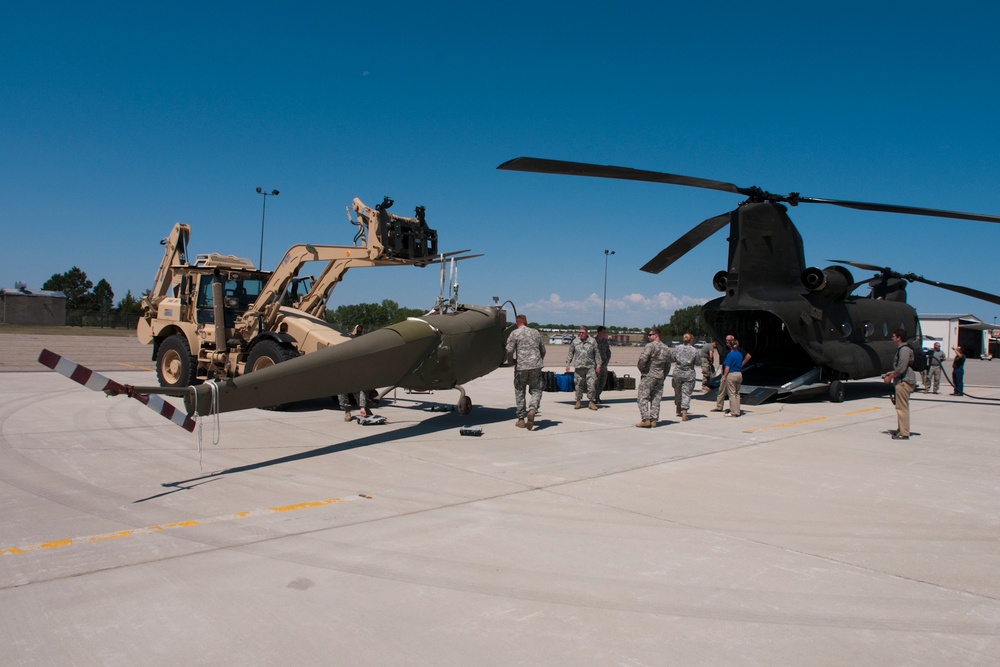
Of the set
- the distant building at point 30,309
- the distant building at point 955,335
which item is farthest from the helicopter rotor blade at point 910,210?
the distant building at point 30,309

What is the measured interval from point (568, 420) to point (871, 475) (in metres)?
4.61

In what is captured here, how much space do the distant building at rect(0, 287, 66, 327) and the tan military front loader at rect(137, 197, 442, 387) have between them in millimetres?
58083

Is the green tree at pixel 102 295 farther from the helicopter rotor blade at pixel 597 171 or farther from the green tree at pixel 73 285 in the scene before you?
the helicopter rotor blade at pixel 597 171

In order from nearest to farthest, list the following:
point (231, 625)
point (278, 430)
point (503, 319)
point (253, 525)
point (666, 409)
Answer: point (231, 625)
point (253, 525)
point (278, 430)
point (503, 319)
point (666, 409)

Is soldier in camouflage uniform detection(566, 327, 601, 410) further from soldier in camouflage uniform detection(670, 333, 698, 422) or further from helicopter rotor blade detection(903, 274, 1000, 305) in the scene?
helicopter rotor blade detection(903, 274, 1000, 305)

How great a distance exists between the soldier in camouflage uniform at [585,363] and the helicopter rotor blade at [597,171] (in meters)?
2.89

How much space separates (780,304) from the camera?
13078mm

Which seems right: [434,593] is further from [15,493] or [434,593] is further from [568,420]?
[568,420]

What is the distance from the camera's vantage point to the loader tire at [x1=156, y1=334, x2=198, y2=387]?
12019 millimetres

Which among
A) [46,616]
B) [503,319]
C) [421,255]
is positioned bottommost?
Result: [46,616]

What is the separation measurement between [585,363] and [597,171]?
3588 millimetres

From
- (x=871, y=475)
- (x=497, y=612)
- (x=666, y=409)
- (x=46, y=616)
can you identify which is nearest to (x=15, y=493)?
(x=46, y=616)

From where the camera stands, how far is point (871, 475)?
6930mm

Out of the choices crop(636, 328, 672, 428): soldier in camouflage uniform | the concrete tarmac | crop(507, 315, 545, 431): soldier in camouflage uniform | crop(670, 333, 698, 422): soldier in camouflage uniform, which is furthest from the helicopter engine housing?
crop(507, 315, 545, 431): soldier in camouflage uniform
